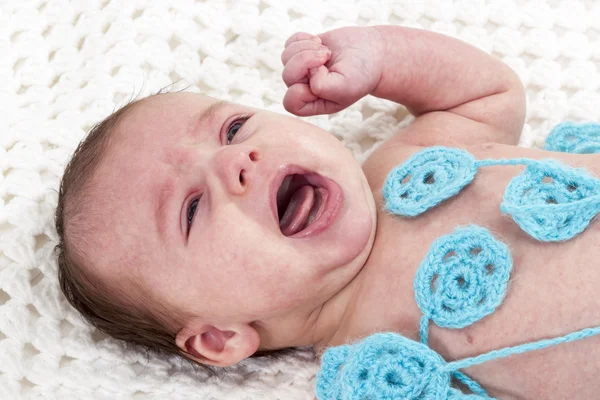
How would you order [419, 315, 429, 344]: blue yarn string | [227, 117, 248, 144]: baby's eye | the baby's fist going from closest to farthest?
[419, 315, 429, 344]: blue yarn string, [227, 117, 248, 144]: baby's eye, the baby's fist

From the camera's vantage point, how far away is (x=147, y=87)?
1.79 meters

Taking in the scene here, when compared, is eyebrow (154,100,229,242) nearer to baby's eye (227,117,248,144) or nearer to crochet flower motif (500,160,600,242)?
baby's eye (227,117,248,144)

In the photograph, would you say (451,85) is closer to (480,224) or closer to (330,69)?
(330,69)

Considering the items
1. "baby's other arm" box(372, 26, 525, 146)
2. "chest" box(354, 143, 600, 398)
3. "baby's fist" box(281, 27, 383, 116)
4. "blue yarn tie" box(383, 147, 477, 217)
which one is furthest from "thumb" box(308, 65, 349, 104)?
"chest" box(354, 143, 600, 398)

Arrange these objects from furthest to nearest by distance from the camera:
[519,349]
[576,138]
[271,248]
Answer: [576,138] < [271,248] < [519,349]

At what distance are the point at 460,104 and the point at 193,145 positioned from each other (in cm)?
70

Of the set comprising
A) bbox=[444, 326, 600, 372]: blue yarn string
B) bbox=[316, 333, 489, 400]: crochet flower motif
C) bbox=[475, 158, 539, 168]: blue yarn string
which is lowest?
bbox=[316, 333, 489, 400]: crochet flower motif

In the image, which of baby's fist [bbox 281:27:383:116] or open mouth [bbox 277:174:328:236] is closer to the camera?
open mouth [bbox 277:174:328:236]

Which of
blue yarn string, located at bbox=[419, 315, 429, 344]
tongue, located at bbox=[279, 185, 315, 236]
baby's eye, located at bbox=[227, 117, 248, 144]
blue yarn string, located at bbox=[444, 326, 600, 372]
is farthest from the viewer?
baby's eye, located at bbox=[227, 117, 248, 144]

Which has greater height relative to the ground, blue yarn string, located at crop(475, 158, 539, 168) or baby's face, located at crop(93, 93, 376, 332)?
blue yarn string, located at crop(475, 158, 539, 168)

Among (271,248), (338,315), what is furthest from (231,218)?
(338,315)

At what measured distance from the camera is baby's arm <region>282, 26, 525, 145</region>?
5.05ft

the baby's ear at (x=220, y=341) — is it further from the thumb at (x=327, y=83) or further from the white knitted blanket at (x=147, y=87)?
the thumb at (x=327, y=83)

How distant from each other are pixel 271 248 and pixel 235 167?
167mm
